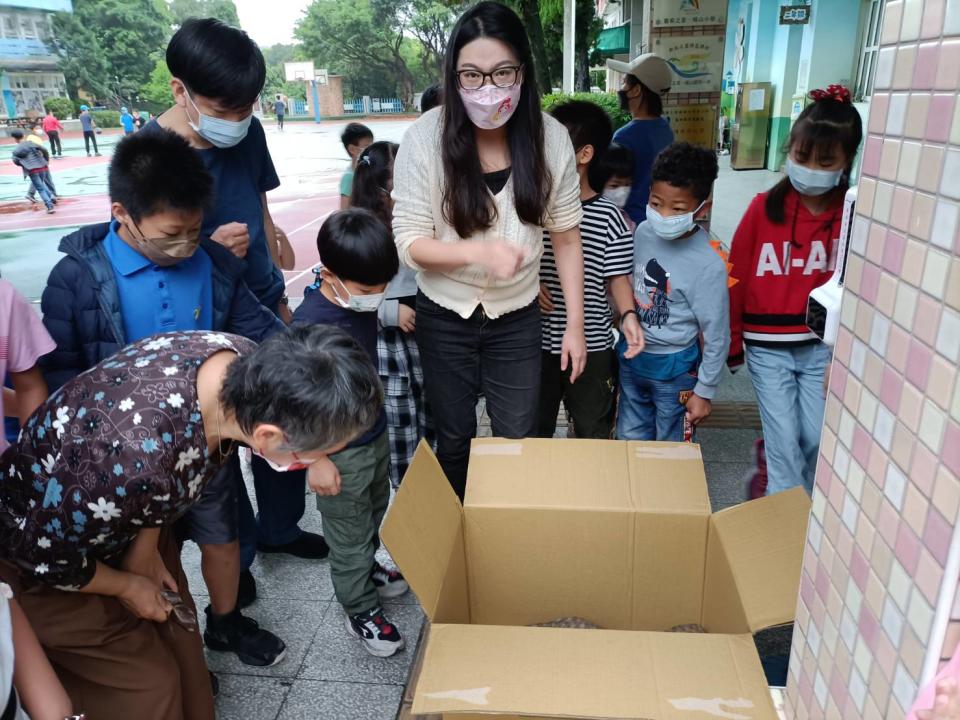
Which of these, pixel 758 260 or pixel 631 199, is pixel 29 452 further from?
pixel 631 199

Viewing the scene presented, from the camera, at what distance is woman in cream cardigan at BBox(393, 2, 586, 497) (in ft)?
5.89

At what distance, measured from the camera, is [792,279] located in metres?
2.18

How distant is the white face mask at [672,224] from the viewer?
2160 millimetres

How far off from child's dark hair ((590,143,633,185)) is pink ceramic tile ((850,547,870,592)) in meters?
2.05

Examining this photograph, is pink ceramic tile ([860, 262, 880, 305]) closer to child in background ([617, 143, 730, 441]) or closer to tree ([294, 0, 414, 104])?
child in background ([617, 143, 730, 441])

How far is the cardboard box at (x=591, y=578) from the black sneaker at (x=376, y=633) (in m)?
0.52

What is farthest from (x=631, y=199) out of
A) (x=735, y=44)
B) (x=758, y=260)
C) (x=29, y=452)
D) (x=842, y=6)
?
(x=735, y=44)

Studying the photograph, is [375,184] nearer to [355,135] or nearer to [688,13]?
[355,135]

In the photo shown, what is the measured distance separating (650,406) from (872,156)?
1.79 meters

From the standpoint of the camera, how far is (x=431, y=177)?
1854 millimetres

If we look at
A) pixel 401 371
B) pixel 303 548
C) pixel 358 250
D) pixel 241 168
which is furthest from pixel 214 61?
pixel 303 548

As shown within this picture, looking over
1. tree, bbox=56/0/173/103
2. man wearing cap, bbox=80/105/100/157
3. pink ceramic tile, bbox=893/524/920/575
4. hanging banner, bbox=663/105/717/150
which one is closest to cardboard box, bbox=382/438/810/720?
pink ceramic tile, bbox=893/524/920/575

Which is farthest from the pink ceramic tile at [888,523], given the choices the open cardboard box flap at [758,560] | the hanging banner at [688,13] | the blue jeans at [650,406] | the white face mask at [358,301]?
the hanging banner at [688,13]

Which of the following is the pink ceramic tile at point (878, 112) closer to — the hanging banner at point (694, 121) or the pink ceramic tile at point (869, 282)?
the pink ceramic tile at point (869, 282)
